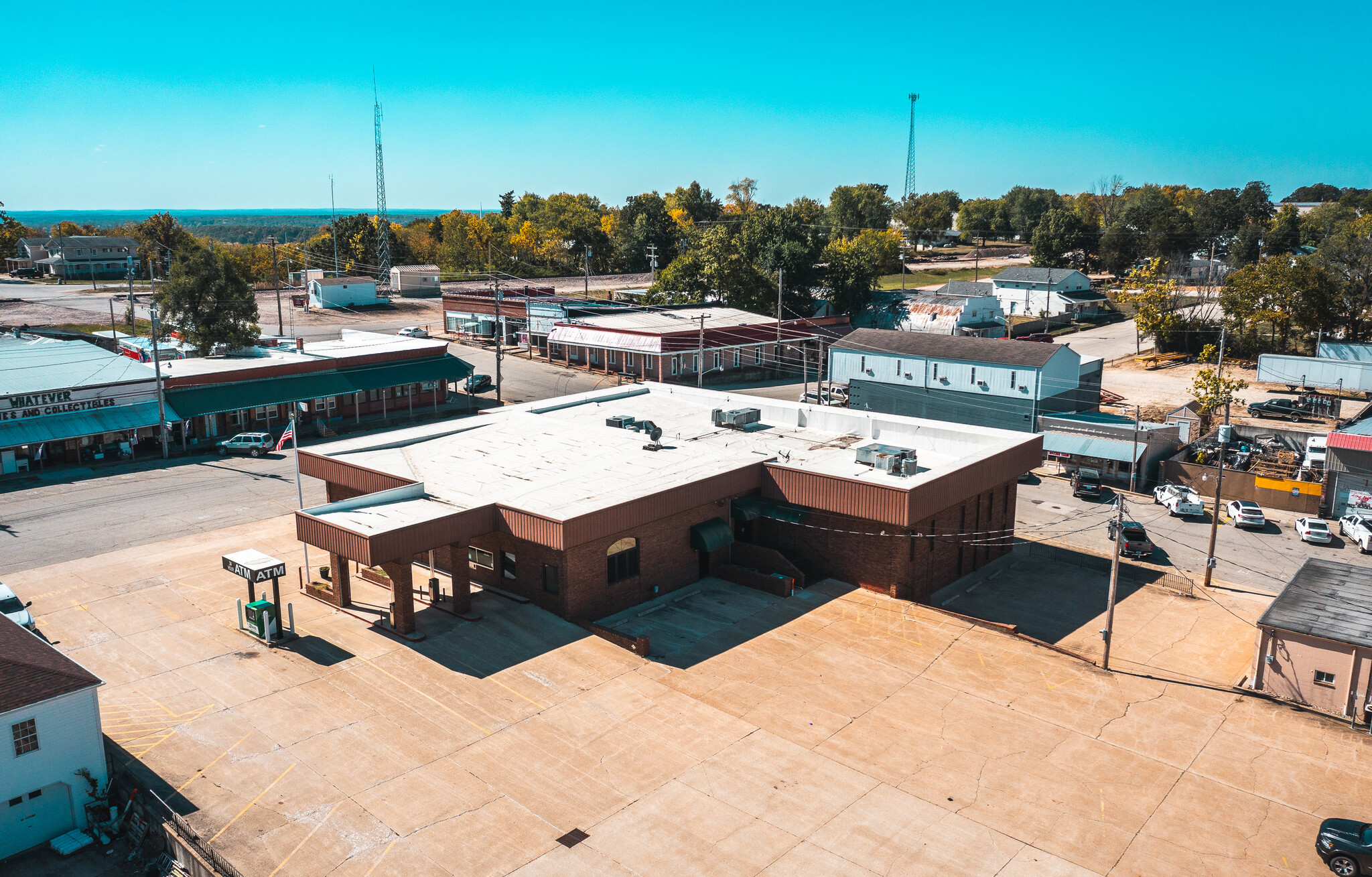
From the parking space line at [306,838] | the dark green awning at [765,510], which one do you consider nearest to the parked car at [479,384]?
the dark green awning at [765,510]

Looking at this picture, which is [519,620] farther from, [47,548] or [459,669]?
[47,548]

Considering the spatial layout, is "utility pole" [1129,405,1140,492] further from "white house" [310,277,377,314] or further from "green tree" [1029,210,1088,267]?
"green tree" [1029,210,1088,267]

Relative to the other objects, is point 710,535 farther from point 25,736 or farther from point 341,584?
point 25,736

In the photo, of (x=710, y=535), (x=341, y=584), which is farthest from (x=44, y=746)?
(x=710, y=535)

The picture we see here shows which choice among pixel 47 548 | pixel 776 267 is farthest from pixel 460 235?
pixel 47 548

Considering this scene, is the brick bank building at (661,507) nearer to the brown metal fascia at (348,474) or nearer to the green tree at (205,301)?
the brown metal fascia at (348,474)
